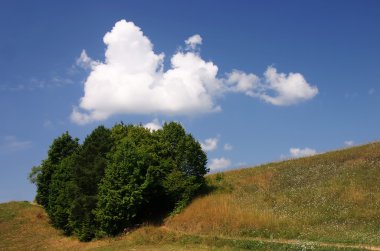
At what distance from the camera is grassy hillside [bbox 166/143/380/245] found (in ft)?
139

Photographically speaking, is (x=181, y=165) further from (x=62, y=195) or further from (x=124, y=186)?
(x=62, y=195)

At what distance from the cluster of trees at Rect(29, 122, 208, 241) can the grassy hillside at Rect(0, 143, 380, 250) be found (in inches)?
88.7

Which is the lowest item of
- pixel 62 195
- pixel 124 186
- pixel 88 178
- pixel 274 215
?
pixel 274 215

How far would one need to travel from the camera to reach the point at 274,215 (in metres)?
47.2

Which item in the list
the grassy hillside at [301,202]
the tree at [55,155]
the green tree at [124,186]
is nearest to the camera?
the grassy hillside at [301,202]

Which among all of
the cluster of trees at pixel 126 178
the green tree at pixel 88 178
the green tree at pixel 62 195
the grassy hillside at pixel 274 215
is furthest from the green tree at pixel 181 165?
the green tree at pixel 62 195

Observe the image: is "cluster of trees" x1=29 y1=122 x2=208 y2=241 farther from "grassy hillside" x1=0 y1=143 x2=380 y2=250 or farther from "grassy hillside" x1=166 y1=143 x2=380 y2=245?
"grassy hillside" x1=166 y1=143 x2=380 y2=245

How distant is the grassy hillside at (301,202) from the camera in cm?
4247

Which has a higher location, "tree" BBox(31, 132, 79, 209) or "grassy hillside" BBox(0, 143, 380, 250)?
"tree" BBox(31, 132, 79, 209)

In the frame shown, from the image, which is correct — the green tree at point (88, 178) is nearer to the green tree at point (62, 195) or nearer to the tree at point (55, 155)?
the green tree at point (62, 195)

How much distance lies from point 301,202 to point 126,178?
66.1ft

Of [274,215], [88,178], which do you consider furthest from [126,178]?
[274,215]

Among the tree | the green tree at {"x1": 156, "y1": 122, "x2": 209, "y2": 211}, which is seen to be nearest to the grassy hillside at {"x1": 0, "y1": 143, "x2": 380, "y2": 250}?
the green tree at {"x1": 156, "y1": 122, "x2": 209, "y2": 211}

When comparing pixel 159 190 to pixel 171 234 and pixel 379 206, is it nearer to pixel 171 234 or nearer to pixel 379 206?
pixel 171 234
